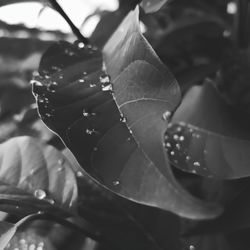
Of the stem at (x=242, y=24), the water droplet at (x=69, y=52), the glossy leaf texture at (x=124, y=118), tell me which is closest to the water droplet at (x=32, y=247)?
the glossy leaf texture at (x=124, y=118)

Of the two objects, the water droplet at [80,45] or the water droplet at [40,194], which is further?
the water droplet at [80,45]

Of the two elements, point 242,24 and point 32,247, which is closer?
point 32,247

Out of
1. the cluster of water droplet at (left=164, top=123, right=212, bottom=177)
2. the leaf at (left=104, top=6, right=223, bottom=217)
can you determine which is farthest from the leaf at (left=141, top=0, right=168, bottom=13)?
the cluster of water droplet at (left=164, top=123, right=212, bottom=177)

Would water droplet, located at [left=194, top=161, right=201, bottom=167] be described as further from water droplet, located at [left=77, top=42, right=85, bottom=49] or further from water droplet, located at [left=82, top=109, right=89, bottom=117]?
water droplet, located at [left=77, top=42, right=85, bottom=49]

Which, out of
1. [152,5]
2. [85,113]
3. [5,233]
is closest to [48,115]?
[85,113]

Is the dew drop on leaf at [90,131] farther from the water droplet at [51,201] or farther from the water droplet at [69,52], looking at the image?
the water droplet at [69,52]

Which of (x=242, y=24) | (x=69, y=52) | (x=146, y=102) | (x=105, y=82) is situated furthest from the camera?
(x=242, y=24)

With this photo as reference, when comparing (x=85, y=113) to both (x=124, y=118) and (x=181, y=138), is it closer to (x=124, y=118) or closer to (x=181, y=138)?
(x=124, y=118)

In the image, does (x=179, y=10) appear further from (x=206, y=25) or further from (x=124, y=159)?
(x=124, y=159)
